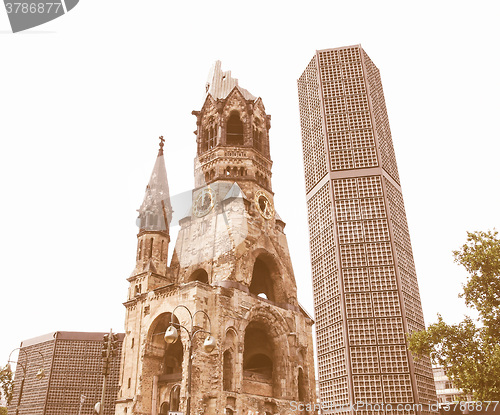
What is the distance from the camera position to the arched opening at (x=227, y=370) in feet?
107

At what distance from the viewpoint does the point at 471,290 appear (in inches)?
807

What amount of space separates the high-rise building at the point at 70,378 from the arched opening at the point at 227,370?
24393 mm

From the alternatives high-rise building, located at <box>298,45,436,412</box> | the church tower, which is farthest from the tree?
the church tower

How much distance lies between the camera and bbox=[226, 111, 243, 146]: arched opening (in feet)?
156

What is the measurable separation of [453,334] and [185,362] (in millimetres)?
18144

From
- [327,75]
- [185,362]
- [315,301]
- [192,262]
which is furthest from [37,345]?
[327,75]

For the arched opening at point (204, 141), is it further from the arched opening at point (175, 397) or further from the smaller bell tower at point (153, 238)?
the arched opening at point (175, 397)

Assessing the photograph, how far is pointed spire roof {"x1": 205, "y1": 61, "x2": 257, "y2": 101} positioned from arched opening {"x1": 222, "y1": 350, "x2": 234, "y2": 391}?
88.1ft

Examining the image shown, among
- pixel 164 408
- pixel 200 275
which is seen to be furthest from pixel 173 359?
pixel 200 275

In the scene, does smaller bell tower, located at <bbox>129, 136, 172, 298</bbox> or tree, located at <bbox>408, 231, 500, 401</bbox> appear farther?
smaller bell tower, located at <bbox>129, 136, 172, 298</bbox>

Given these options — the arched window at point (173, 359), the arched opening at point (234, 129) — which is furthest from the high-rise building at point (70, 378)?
the arched opening at point (234, 129)

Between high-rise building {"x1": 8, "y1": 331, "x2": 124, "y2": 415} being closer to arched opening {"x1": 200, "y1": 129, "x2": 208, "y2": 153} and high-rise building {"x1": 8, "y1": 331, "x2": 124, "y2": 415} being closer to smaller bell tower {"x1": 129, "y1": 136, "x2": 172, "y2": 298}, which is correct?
smaller bell tower {"x1": 129, "y1": 136, "x2": 172, "y2": 298}

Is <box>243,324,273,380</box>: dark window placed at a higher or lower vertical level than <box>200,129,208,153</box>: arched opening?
lower

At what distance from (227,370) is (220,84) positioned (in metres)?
30.3
